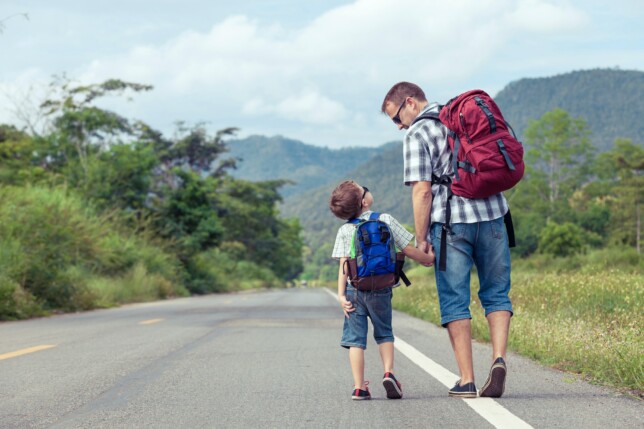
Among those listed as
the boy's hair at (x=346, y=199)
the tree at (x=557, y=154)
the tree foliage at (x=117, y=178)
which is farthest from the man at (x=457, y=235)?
the tree at (x=557, y=154)

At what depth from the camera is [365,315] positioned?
609cm

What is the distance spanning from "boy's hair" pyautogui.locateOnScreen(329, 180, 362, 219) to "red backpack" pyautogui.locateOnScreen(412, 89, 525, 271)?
67 centimetres

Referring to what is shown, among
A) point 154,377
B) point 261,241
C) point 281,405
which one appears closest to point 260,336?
point 154,377

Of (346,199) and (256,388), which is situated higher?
(346,199)

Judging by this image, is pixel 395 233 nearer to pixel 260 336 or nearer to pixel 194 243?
pixel 260 336

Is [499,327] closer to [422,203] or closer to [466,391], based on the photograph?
[466,391]

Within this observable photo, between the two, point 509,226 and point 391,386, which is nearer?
point 391,386

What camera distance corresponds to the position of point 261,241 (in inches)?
3401

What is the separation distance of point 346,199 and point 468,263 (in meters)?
0.97

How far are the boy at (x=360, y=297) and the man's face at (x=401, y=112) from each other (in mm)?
553

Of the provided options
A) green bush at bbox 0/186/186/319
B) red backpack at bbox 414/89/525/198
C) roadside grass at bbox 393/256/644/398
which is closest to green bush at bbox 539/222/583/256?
green bush at bbox 0/186/186/319

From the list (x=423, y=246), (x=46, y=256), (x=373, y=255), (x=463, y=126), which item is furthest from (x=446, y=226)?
(x=46, y=256)

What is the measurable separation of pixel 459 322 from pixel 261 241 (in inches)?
3180

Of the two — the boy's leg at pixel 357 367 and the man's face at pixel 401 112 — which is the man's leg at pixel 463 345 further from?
the man's face at pixel 401 112
